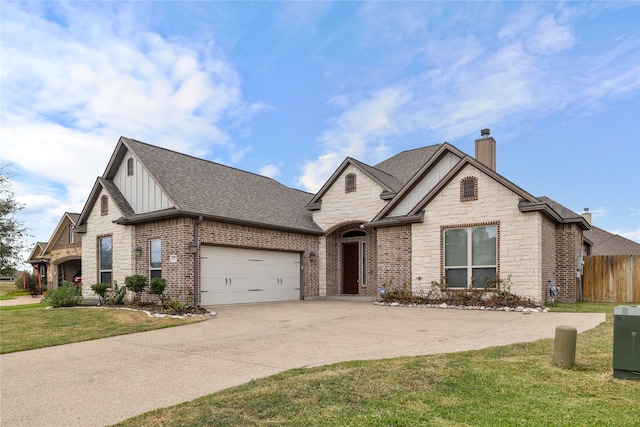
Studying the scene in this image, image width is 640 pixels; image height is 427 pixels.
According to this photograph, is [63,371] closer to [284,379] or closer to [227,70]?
[284,379]

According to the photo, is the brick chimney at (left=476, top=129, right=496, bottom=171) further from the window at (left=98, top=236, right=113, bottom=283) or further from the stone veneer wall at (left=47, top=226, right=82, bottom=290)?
the stone veneer wall at (left=47, top=226, right=82, bottom=290)

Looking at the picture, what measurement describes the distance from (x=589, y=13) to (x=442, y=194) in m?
6.76

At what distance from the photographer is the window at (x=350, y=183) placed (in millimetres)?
19938

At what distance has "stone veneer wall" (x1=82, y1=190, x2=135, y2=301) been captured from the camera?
1703 centimetres

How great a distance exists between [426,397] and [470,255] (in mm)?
11124

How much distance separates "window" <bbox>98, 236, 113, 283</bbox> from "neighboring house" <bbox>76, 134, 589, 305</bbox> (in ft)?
0.15

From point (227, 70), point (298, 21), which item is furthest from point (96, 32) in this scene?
point (298, 21)

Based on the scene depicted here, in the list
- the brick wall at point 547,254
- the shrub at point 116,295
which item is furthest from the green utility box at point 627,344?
the shrub at point 116,295

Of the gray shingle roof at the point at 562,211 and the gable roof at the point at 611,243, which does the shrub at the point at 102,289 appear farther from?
the gable roof at the point at 611,243

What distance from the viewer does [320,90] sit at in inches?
715

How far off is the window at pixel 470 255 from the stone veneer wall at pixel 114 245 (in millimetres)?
11825

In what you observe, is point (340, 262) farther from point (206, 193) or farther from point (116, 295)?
point (116, 295)

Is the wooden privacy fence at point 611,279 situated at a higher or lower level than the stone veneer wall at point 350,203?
lower

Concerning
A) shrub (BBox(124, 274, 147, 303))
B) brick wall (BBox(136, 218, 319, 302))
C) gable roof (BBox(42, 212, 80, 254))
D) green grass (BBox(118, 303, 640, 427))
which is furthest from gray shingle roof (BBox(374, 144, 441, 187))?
gable roof (BBox(42, 212, 80, 254))
